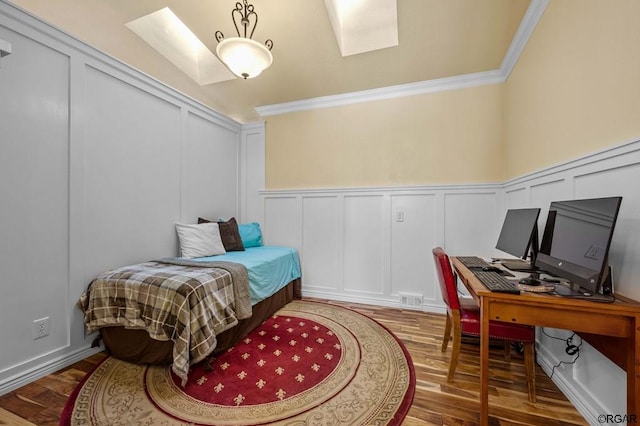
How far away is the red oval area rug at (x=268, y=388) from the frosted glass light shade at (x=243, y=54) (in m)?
2.34

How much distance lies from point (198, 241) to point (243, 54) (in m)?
1.94

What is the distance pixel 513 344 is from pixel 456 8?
2.99 meters

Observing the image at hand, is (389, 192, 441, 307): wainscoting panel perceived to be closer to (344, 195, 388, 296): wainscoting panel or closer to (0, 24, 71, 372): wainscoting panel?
(344, 195, 388, 296): wainscoting panel

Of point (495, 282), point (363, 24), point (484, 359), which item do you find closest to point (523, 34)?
point (363, 24)

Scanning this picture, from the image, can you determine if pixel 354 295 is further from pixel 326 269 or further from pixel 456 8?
pixel 456 8

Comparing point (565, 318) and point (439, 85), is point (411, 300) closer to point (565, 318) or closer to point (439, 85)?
point (565, 318)

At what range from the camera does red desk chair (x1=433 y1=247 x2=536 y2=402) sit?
156 centimetres

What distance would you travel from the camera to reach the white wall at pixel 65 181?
5.46 ft

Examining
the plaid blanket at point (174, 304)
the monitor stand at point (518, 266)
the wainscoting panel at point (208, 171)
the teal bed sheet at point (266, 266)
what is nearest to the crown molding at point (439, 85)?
the wainscoting panel at point (208, 171)

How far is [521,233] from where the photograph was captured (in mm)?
1815

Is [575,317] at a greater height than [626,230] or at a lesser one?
lesser

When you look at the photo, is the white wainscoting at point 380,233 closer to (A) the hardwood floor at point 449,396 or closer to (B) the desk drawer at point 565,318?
(A) the hardwood floor at point 449,396

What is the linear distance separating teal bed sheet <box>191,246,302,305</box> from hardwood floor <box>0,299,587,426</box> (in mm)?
1282

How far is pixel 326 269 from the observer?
3.47 m
